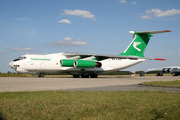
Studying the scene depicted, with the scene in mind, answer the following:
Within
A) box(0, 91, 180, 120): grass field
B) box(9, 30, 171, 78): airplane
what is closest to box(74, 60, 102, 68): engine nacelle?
box(9, 30, 171, 78): airplane

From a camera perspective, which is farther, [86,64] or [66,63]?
[86,64]

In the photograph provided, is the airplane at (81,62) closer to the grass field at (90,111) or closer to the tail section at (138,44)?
Answer: the tail section at (138,44)

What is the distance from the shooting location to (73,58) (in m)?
27.2

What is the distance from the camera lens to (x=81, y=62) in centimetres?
2559

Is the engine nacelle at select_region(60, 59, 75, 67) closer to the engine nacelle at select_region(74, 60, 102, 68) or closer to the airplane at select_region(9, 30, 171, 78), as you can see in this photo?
the airplane at select_region(9, 30, 171, 78)

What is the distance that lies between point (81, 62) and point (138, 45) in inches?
385

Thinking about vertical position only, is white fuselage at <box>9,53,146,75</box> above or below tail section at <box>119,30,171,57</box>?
below

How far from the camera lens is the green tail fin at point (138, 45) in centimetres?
2881

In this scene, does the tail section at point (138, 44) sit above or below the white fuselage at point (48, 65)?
above

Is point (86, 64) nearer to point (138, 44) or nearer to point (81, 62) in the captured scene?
point (81, 62)

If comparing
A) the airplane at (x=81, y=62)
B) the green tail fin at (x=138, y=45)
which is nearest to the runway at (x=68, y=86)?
the airplane at (x=81, y=62)

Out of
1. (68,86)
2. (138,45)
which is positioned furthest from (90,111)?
(138,45)

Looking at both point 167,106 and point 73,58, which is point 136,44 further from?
point 167,106

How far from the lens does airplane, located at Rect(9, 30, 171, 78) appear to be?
2419 centimetres
